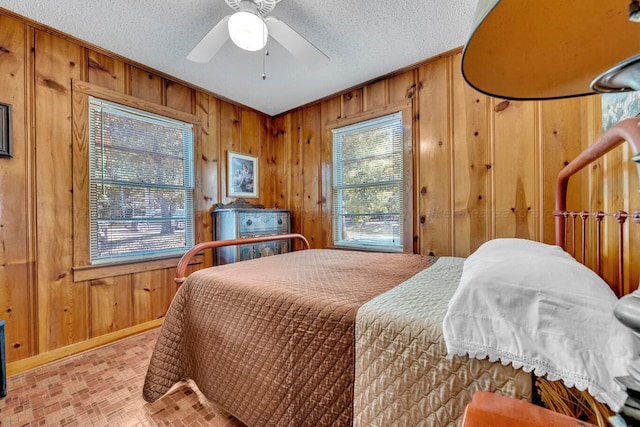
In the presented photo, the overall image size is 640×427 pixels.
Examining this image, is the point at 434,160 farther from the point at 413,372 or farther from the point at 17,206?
the point at 17,206

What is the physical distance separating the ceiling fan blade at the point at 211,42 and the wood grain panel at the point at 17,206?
1.27 metres

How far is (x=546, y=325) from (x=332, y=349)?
0.62m

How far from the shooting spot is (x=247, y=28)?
59.4 inches

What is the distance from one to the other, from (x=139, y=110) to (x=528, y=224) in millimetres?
3562

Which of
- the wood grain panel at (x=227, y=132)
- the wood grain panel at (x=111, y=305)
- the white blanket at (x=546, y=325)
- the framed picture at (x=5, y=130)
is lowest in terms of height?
the wood grain panel at (x=111, y=305)

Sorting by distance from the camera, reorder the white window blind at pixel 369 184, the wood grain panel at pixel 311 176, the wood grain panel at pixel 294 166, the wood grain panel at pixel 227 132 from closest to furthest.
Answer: the white window blind at pixel 369 184 → the wood grain panel at pixel 227 132 → the wood grain panel at pixel 311 176 → the wood grain panel at pixel 294 166

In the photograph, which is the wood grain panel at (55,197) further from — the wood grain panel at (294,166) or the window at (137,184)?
the wood grain panel at (294,166)

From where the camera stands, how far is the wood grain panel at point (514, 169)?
2.08 m

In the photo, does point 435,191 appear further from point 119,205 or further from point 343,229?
point 119,205

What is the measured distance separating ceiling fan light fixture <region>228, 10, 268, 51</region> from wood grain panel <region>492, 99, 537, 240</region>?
76.8 inches

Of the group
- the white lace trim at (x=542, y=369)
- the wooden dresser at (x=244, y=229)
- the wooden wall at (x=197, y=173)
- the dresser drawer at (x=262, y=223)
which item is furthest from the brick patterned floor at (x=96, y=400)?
the dresser drawer at (x=262, y=223)

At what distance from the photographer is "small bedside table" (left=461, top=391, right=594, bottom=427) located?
1.44 ft

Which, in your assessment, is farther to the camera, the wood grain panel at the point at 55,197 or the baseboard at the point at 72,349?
the wood grain panel at the point at 55,197

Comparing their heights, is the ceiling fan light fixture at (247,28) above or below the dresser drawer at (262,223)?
above
